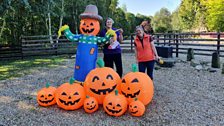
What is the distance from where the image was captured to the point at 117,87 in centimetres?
452

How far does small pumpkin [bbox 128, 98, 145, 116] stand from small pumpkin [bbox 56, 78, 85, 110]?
94 cm

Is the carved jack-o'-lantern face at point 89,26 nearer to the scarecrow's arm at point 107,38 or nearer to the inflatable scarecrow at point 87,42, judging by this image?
the inflatable scarecrow at point 87,42

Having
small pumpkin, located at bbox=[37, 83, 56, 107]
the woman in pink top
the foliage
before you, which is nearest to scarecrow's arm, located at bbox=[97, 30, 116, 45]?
the woman in pink top

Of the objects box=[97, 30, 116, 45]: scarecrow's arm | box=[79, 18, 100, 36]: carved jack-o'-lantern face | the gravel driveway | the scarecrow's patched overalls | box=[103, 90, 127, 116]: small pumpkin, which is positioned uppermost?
box=[79, 18, 100, 36]: carved jack-o'-lantern face

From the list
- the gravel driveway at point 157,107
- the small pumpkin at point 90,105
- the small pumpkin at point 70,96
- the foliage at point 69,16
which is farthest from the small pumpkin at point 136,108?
the foliage at point 69,16

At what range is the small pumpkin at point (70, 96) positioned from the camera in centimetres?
440

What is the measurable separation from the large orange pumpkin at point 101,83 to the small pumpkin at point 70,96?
17cm

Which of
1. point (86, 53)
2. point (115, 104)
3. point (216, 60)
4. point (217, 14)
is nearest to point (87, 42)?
point (86, 53)

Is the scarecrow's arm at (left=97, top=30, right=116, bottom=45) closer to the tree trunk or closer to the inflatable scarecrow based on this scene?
the inflatable scarecrow

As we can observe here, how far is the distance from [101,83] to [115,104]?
0.48m

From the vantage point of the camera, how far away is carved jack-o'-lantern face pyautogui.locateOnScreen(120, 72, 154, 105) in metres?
4.30

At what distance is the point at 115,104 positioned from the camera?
13.6 ft

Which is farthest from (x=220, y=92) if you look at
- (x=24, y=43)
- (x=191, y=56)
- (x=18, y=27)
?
(x=18, y=27)

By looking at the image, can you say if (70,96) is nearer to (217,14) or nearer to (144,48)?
(144,48)
